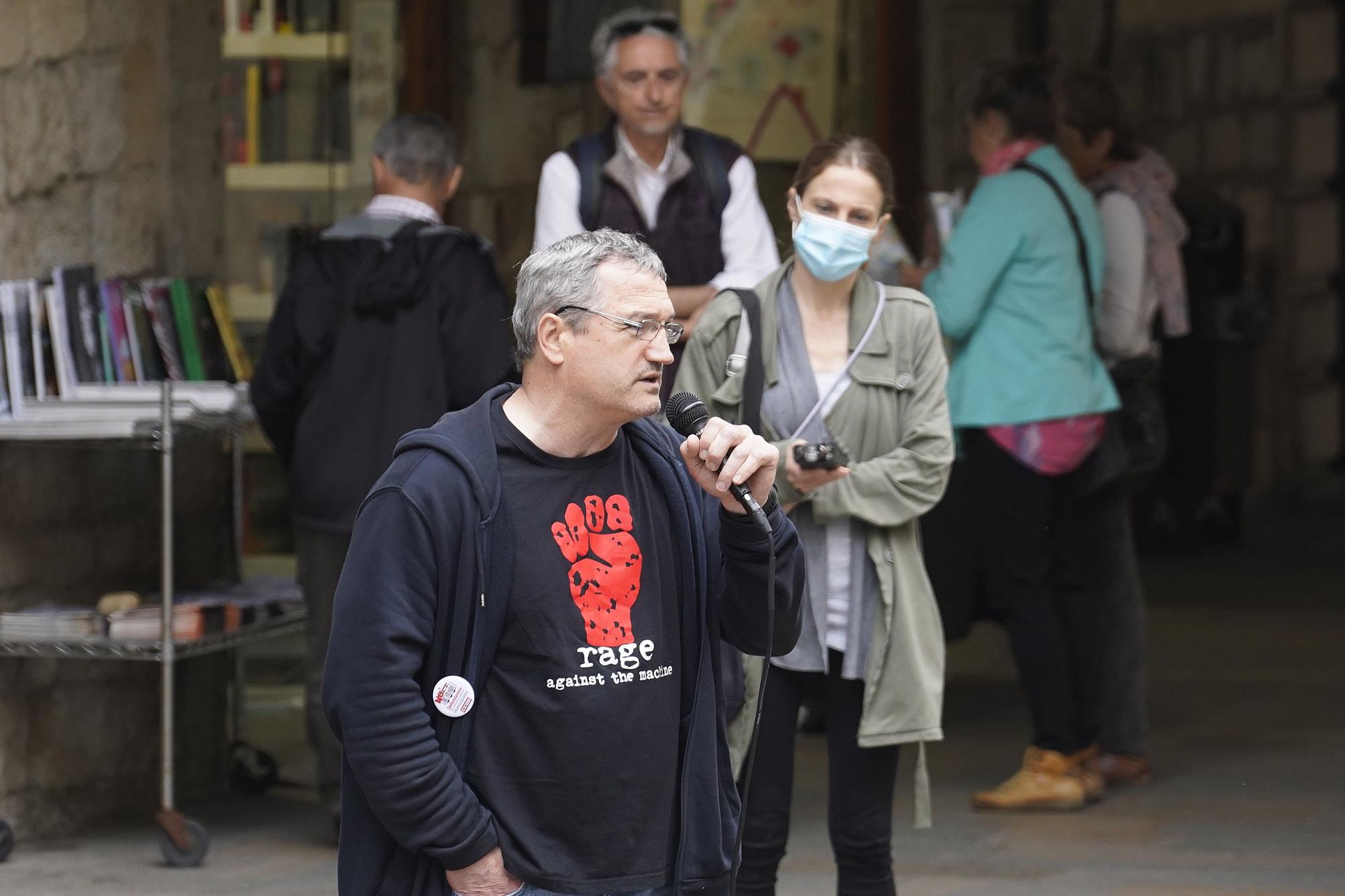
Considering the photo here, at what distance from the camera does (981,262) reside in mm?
5930

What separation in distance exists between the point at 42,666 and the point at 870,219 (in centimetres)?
287

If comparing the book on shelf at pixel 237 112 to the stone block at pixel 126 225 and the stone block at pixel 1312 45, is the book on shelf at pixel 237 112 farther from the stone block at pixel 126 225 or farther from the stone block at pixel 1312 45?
the stone block at pixel 1312 45

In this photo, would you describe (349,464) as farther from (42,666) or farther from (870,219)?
(870,219)

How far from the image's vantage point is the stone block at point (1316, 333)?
1483 cm

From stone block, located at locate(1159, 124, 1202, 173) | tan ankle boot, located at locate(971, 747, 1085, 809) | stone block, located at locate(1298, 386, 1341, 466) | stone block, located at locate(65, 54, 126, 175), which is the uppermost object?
stone block, located at locate(1159, 124, 1202, 173)

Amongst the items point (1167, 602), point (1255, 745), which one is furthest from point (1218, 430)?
point (1255, 745)

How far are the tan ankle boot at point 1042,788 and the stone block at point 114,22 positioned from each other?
3344mm

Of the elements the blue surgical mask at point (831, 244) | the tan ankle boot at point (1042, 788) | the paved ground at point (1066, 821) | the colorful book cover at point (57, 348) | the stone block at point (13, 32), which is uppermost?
the stone block at point (13, 32)

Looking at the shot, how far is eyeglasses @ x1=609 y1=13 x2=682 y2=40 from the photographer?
5656mm

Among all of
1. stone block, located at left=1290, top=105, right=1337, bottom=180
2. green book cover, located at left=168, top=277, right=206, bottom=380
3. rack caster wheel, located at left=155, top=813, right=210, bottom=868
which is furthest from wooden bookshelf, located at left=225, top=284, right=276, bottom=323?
stone block, located at left=1290, top=105, right=1337, bottom=180

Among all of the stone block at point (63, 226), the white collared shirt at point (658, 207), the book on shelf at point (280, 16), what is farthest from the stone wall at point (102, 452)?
the book on shelf at point (280, 16)

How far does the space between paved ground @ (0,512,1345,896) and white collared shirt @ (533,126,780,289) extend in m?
1.58

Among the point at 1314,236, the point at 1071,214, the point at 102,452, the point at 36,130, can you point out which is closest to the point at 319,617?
the point at 102,452

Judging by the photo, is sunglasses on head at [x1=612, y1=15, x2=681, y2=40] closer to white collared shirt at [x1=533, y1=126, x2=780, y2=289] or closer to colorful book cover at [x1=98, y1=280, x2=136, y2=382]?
white collared shirt at [x1=533, y1=126, x2=780, y2=289]
